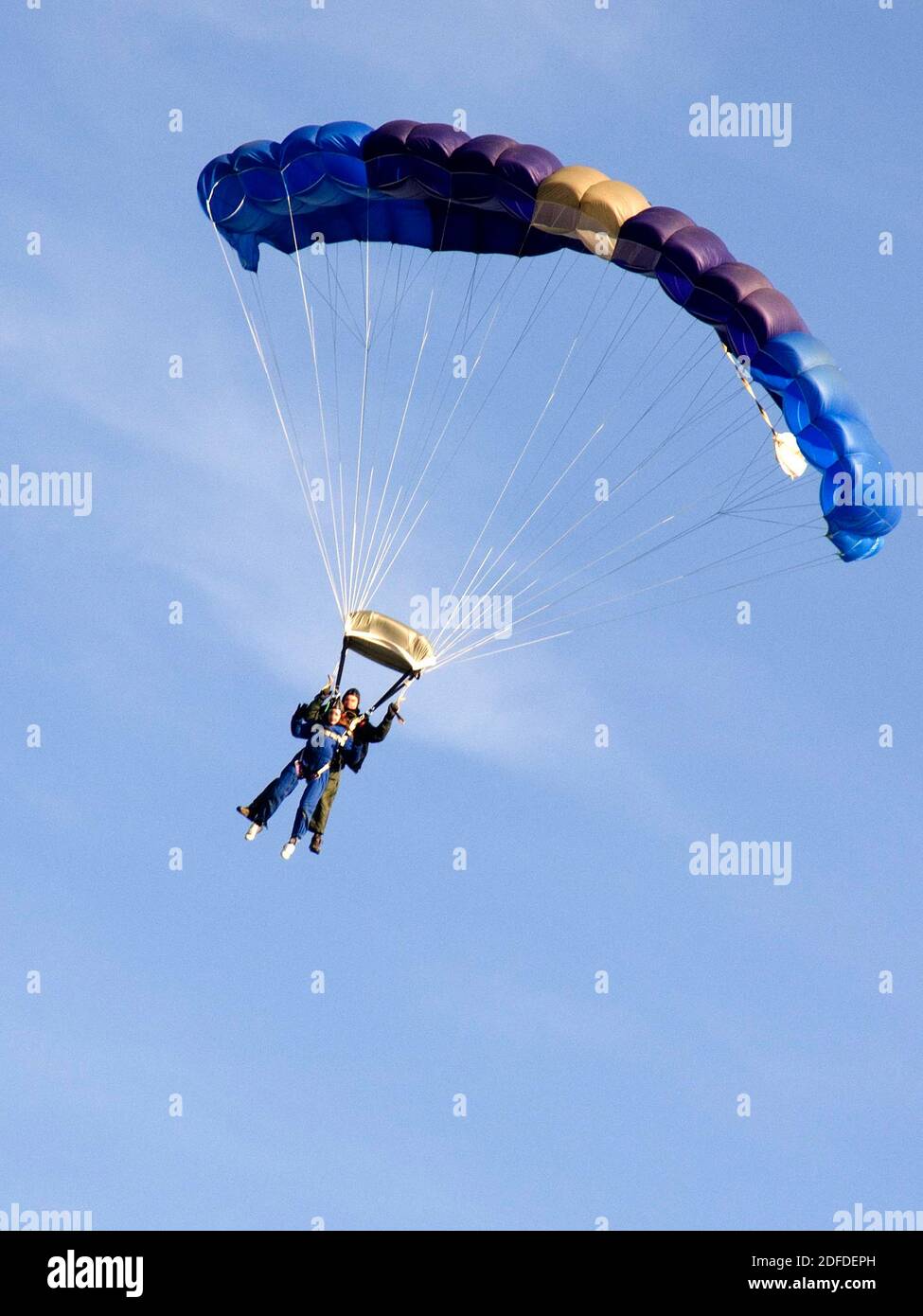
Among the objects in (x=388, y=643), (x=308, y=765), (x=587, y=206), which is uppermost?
(x=587, y=206)

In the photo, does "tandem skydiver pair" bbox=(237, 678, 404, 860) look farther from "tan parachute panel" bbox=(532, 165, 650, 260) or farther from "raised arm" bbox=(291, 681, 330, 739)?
"tan parachute panel" bbox=(532, 165, 650, 260)

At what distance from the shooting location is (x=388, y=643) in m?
25.0

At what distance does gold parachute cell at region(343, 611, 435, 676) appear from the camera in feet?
82.0

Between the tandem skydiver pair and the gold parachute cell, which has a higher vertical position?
the gold parachute cell

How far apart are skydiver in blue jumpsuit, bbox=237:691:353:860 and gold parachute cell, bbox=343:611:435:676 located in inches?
29.2

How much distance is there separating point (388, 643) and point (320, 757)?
53.7 inches

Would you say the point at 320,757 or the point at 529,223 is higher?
the point at 529,223

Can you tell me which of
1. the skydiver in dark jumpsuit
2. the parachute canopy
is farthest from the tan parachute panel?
the skydiver in dark jumpsuit

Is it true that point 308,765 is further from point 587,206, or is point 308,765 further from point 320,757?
point 587,206

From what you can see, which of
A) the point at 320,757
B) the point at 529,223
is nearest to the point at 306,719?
the point at 320,757
